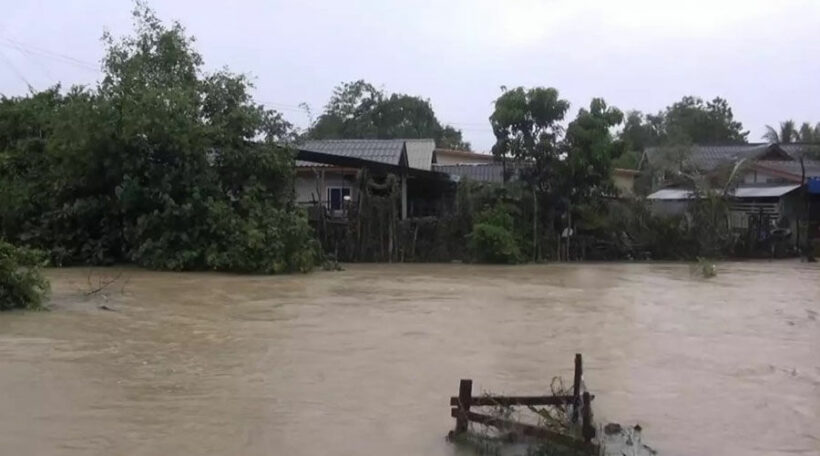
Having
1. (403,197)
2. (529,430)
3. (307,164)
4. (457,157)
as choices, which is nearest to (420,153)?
(457,157)

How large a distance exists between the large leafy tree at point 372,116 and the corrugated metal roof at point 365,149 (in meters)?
15.9

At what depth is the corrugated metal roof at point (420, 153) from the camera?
92.6 ft

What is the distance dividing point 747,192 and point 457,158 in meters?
12.2

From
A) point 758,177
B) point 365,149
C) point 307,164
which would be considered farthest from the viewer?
point 758,177

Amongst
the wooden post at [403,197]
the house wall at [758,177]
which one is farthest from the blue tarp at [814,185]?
the wooden post at [403,197]

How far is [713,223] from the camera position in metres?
22.1

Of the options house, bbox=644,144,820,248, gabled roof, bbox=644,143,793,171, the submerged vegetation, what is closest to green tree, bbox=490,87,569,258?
the submerged vegetation

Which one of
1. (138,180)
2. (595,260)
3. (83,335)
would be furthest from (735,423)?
(595,260)

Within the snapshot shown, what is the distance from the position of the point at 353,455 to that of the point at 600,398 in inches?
94.7

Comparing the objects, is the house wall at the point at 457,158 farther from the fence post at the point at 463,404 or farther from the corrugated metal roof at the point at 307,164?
the fence post at the point at 463,404

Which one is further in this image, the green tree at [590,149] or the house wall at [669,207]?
the house wall at [669,207]

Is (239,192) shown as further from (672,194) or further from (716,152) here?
(716,152)

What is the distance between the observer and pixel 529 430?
5.08 meters

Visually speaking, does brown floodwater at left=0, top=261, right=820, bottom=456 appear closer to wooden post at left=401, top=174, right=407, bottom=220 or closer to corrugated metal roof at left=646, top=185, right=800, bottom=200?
wooden post at left=401, top=174, right=407, bottom=220
